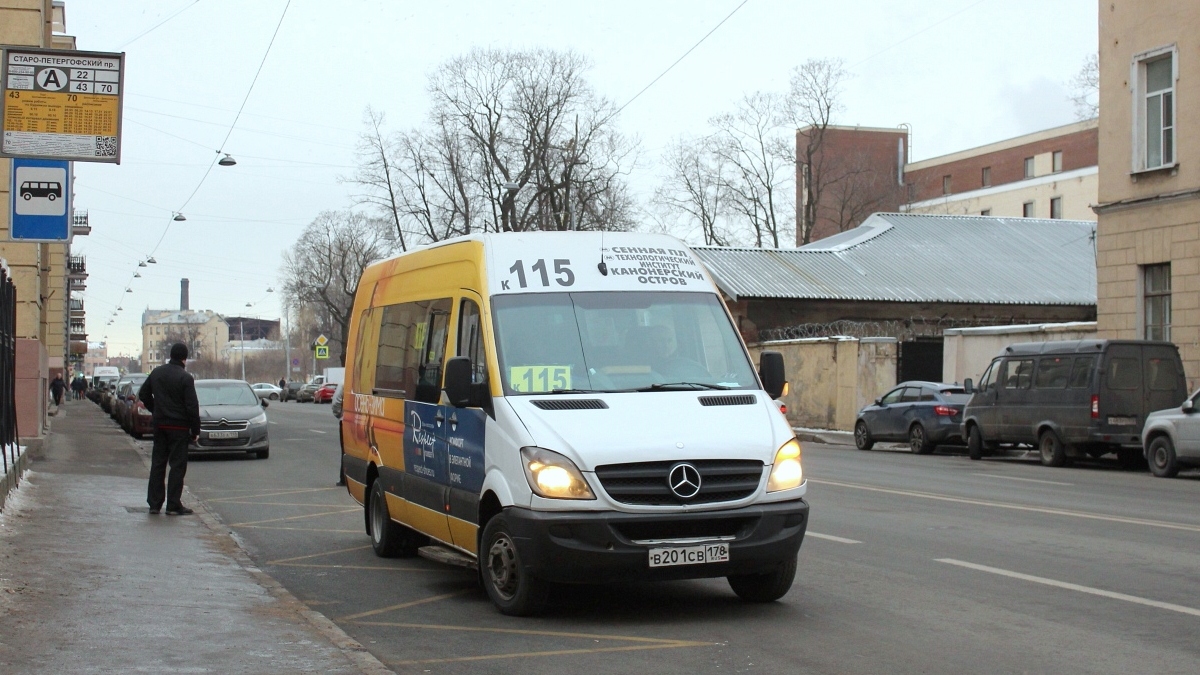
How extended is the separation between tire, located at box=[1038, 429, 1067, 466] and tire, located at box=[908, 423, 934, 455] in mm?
4183

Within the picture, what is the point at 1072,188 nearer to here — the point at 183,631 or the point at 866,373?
the point at 866,373

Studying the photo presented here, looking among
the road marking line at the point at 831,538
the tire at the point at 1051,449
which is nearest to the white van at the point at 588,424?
the road marking line at the point at 831,538

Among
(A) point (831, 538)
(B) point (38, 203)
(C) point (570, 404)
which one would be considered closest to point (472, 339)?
(C) point (570, 404)

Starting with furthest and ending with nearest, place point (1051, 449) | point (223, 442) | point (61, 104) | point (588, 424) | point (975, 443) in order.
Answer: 1. point (975, 443)
2. point (223, 442)
3. point (1051, 449)
4. point (61, 104)
5. point (588, 424)

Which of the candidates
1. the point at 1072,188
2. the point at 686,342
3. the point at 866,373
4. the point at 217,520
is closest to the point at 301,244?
the point at 1072,188

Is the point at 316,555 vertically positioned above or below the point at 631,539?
below

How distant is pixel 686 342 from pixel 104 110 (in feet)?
22.6

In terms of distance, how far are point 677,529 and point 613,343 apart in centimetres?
145

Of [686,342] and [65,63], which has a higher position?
[65,63]

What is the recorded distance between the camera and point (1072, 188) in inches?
3105

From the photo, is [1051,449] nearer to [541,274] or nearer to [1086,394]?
[1086,394]

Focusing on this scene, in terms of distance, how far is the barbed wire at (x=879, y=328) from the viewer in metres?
42.3

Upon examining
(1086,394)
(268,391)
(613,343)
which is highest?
(613,343)

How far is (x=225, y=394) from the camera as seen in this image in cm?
2512
